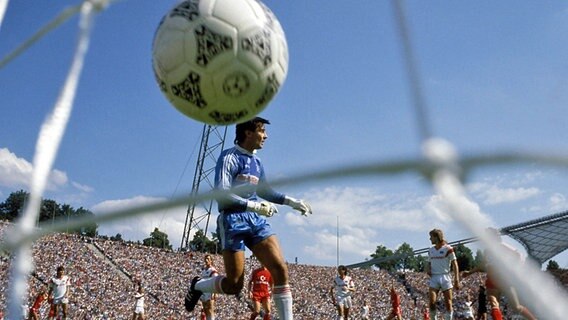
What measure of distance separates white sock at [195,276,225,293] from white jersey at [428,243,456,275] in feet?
12.8

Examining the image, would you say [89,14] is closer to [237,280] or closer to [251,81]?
[251,81]

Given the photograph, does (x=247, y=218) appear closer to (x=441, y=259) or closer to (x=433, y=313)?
(x=433, y=313)

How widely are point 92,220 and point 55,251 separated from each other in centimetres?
2145

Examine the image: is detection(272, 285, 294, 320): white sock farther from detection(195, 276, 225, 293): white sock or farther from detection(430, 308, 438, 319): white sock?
detection(430, 308, 438, 319): white sock

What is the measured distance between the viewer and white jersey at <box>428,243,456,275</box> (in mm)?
7395

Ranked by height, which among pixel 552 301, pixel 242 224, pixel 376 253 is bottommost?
pixel 552 301

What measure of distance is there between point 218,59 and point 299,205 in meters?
1.93

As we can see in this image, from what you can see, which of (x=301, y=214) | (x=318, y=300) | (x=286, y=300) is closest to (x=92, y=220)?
(x=286, y=300)

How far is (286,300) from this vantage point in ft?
12.0

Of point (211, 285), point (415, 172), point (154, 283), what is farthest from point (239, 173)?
point (154, 283)

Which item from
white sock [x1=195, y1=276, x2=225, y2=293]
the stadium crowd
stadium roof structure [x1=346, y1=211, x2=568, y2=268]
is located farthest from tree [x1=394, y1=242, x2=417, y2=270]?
white sock [x1=195, y1=276, x2=225, y2=293]

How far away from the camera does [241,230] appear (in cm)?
382

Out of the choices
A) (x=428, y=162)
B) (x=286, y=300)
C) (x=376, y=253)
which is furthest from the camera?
(x=376, y=253)

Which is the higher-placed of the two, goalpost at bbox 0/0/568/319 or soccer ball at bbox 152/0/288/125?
soccer ball at bbox 152/0/288/125
